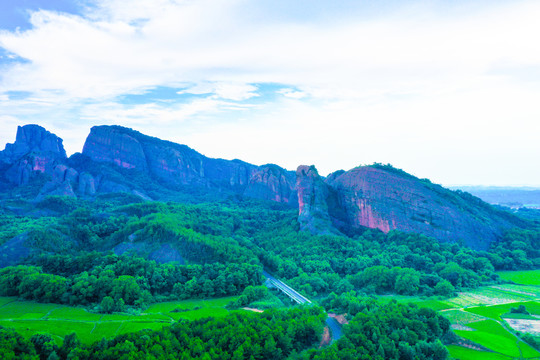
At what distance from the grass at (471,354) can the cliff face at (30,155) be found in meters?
121

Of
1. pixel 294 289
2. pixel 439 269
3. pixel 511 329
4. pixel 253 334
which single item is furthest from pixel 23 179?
pixel 511 329

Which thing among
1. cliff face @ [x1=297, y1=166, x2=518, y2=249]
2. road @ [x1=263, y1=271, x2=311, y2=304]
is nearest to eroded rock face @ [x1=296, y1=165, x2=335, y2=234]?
cliff face @ [x1=297, y1=166, x2=518, y2=249]

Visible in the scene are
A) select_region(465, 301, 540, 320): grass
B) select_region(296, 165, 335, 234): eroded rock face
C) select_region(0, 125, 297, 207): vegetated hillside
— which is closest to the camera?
select_region(465, 301, 540, 320): grass

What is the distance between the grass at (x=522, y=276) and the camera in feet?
170

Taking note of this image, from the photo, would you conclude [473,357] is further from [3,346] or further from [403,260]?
[3,346]

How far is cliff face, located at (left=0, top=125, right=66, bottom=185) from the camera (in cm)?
11219

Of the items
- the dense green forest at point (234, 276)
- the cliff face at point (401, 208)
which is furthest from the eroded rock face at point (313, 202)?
the dense green forest at point (234, 276)

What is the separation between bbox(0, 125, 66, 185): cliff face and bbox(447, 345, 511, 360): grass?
121m

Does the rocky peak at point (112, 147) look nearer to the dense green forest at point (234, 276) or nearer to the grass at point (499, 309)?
the dense green forest at point (234, 276)

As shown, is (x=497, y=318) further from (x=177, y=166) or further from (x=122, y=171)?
(x=177, y=166)

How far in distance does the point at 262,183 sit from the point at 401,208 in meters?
71.0

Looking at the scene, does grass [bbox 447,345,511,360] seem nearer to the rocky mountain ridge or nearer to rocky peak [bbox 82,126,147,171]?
the rocky mountain ridge

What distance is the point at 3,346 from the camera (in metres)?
24.6

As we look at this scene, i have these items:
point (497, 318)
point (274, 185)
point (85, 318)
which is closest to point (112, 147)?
point (274, 185)
